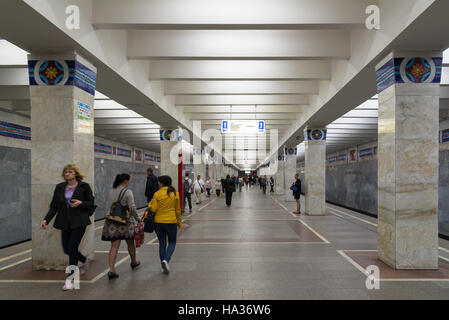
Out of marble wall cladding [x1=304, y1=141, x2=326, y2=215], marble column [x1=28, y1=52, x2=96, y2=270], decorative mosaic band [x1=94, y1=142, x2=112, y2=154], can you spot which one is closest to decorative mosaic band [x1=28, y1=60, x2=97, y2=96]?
marble column [x1=28, y1=52, x2=96, y2=270]

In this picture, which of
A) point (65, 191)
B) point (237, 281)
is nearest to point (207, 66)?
point (65, 191)

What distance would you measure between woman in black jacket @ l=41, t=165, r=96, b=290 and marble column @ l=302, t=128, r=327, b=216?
10360 millimetres

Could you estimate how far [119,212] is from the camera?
201 inches

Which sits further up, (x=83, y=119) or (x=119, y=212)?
(x=83, y=119)

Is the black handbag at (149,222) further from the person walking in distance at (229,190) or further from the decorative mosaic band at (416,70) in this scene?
the person walking in distance at (229,190)

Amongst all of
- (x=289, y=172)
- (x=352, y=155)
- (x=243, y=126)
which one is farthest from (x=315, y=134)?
(x=352, y=155)

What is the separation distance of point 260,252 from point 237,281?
6.54 feet

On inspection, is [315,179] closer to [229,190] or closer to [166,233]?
[229,190]

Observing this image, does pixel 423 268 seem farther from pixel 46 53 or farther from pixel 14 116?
pixel 14 116

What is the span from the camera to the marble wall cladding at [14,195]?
9484 millimetres

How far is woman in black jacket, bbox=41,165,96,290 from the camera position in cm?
475

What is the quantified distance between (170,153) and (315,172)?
6.07m

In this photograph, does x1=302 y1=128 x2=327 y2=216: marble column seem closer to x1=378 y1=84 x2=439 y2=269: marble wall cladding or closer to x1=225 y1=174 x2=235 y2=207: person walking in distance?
x1=225 y1=174 x2=235 y2=207: person walking in distance

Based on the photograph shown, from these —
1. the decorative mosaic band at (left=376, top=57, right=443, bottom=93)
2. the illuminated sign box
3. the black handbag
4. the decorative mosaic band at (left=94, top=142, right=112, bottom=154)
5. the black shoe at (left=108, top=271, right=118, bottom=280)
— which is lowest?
the black shoe at (left=108, top=271, right=118, bottom=280)
